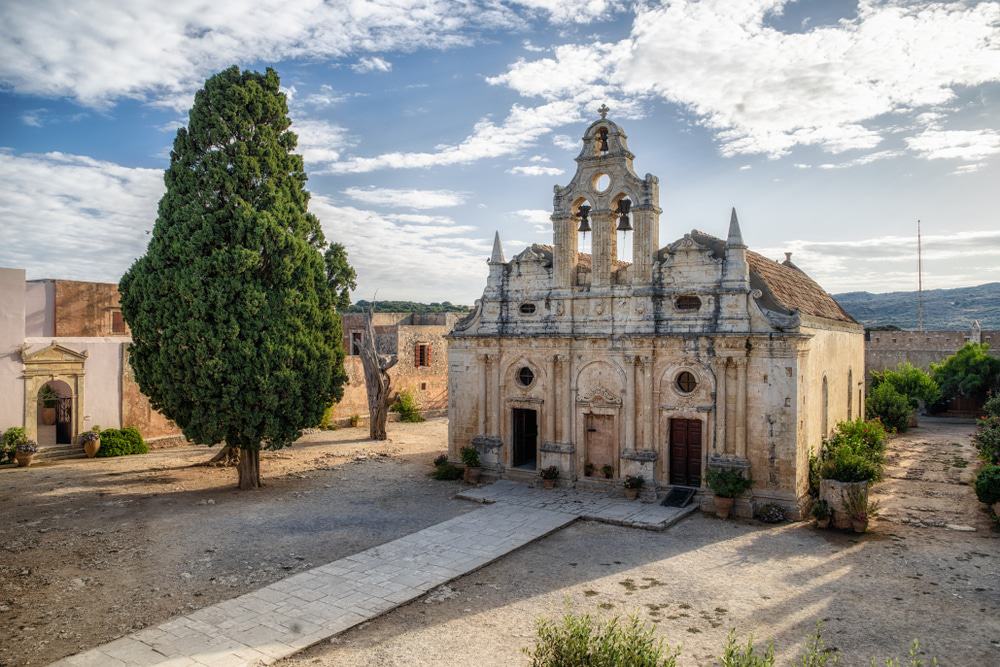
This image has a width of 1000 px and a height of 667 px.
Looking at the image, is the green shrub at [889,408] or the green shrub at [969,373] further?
the green shrub at [969,373]

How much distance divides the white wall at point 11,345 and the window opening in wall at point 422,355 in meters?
18.2

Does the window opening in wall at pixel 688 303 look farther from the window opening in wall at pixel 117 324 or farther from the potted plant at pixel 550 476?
the window opening in wall at pixel 117 324

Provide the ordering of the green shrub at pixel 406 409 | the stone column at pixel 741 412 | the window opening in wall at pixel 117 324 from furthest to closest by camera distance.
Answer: the green shrub at pixel 406 409, the window opening in wall at pixel 117 324, the stone column at pixel 741 412

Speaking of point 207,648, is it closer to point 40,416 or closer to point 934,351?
point 40,416

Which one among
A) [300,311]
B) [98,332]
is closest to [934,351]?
[300,311]

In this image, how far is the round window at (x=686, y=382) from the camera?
18.2 metres

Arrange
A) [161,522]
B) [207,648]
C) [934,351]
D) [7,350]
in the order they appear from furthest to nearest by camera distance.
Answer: [934,351]
[7,350]
[161,522]
[207,648]

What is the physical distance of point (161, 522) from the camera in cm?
1622

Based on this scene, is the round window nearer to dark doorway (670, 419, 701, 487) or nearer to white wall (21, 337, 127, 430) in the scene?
dark doorway (670, 419, 701, 487)

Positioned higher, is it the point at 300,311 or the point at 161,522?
the point at 300,311

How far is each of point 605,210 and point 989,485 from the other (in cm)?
1223

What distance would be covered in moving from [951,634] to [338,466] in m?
18.6

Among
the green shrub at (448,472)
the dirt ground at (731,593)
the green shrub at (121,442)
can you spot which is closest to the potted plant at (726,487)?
the dirt ground at (731,593)

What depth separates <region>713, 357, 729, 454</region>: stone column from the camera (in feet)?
57.4
